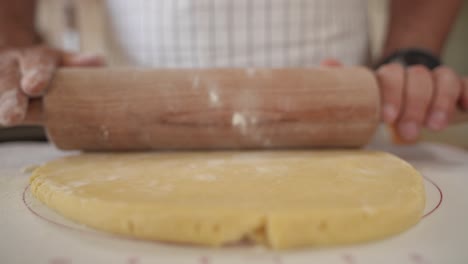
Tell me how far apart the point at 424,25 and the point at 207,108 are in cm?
121

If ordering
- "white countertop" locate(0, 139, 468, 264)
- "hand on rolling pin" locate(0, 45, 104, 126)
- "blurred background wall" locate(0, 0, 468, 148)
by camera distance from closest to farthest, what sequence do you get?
"white countertop" locate(0, 139, 468, 264) → "hand on rolling pin" locate(0, 45, 104, 126) → "blurred background wall" locate(0, 0, 468, 148)

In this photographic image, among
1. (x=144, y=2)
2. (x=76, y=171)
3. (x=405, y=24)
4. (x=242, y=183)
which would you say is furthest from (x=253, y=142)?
(x=405, y=24)

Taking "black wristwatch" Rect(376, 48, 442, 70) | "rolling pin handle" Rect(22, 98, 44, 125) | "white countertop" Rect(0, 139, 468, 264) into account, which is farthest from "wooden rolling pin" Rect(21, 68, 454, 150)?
"black wristwatch" Rect(376, 48, 442, 70)

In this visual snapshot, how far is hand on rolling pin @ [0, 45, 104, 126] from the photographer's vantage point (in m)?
0.87

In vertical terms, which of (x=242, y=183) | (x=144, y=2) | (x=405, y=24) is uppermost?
(x=144, y=2)

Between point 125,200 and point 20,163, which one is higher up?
point 125,200

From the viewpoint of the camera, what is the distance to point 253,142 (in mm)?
921

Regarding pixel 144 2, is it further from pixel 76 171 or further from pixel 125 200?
pixel 125 200

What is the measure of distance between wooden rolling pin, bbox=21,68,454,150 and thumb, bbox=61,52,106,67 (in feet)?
0.58

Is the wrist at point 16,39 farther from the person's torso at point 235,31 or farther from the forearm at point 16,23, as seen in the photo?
the person's torso at point 235,31

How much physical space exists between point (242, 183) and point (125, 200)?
19 cm

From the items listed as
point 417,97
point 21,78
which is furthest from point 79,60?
point 417,97

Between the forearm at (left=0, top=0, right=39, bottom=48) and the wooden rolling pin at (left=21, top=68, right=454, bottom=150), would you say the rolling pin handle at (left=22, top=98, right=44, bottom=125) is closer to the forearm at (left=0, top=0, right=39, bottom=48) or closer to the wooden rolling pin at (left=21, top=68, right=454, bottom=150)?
the wooden rolling pin at (left=21, top=68, right=454, bottom=150)

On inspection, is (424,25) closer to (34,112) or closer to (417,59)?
(417,59)
